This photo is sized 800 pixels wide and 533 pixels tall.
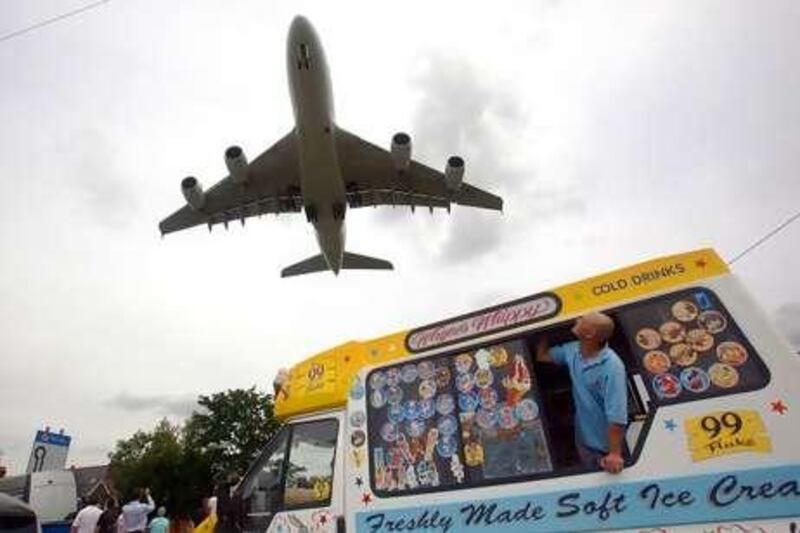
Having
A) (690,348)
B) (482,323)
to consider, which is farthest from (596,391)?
(482,323)

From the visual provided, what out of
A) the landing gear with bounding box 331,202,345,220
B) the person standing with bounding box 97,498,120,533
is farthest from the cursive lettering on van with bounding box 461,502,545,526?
the landing gear with bounding box 331,202,345,220

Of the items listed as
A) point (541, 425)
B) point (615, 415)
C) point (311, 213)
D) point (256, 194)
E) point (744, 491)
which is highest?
point (256, 194)

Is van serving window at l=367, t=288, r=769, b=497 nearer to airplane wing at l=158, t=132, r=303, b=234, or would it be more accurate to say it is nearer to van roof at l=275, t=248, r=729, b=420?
van roof at l=275, t=248, r=729, b=420

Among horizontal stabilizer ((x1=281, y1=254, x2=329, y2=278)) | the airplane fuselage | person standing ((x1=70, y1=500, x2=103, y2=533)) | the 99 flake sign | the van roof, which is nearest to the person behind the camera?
the 99 flake sign

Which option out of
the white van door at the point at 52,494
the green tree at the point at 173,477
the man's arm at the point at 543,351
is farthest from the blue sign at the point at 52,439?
the green tree at the point at 173,477

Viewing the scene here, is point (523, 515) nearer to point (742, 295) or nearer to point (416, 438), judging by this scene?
point (416, 438)

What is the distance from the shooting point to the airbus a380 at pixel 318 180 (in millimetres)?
18688

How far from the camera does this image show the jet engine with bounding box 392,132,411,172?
69.4ft

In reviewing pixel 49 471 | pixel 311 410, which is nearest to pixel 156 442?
A: pixel 49 471

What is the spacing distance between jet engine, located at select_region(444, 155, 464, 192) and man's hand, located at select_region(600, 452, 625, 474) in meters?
17.1

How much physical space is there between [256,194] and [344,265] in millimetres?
4338

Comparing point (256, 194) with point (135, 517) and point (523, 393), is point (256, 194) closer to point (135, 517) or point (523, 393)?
point (135, 517)

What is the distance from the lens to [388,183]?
23766mm

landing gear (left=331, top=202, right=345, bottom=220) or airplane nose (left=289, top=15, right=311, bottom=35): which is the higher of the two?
airplane nose (left=289, top=15, right=311, bottom=35)
